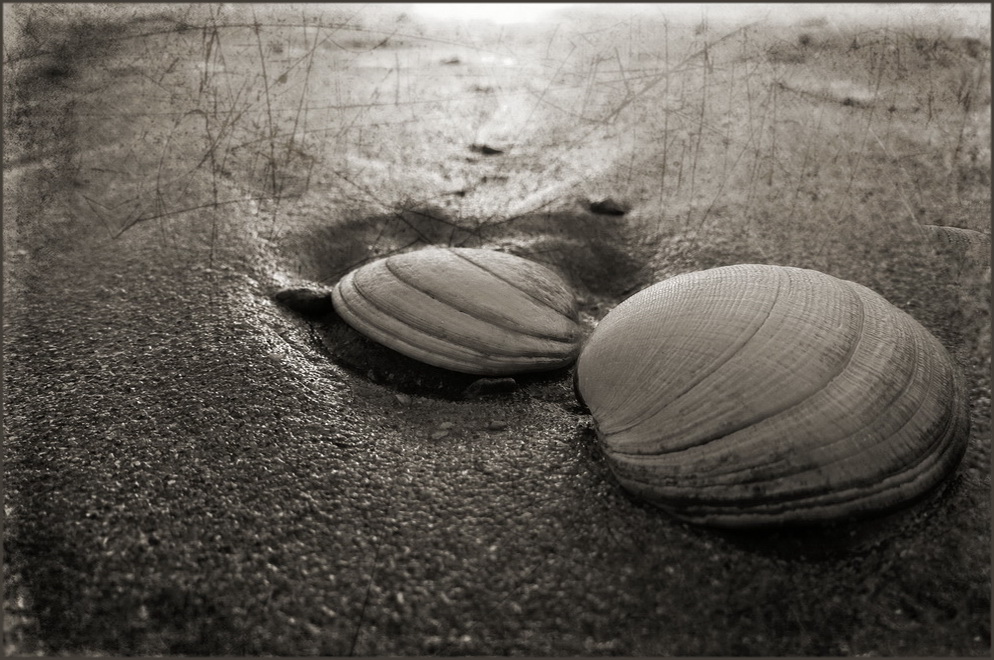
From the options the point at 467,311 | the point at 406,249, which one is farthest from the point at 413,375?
the point at 406,249

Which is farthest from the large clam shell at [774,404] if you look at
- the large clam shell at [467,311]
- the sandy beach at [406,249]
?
the large clam shell at [467,311]

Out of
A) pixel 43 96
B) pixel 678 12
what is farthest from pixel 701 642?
pixel 43 96

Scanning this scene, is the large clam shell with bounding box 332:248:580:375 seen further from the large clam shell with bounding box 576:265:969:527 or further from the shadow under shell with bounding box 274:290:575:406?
the large clam shell with bounding box 576:265:969:527

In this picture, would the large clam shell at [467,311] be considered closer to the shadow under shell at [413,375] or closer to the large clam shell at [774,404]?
the shadow under shell at [413,375]

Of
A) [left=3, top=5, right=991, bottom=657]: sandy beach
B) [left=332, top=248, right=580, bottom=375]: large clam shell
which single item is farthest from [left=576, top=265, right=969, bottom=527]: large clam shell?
[left=332, top=248, right=580, bottom=375]: large clam shell

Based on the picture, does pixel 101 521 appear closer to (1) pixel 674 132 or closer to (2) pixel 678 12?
(1) pixel 674 132

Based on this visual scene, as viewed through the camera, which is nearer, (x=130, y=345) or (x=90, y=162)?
(x=130, y=345)
